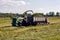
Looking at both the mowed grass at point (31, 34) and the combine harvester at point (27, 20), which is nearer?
the mowed grass at point (31, 34)

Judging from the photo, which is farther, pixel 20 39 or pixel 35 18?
pixel 35 18

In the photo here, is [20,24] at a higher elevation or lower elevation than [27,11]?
lower

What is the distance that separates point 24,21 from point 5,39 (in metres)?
18.6

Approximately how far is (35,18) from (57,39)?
69.3 ft

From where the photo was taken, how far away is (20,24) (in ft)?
118

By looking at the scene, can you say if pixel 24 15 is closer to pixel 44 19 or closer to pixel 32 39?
pixel 44 19

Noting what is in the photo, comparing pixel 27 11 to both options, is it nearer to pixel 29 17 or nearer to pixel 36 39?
pixel 29 17

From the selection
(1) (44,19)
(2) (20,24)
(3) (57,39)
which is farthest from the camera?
(1) (44,19)

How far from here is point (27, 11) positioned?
39.2 metres

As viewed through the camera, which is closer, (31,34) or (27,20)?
(31,34)

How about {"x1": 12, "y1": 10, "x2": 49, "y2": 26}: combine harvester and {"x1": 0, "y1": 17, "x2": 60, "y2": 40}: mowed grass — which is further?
{"x1": 12, "y1": 10, "x2": 49, "y2": 26}: combine harvester

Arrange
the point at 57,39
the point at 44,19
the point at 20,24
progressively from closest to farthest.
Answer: the point at 57,39
the point at 20,24
the point at 44,19

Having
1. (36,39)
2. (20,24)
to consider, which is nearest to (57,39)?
(36,39)

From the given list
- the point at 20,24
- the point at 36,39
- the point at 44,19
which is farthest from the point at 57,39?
the point at 44,19
